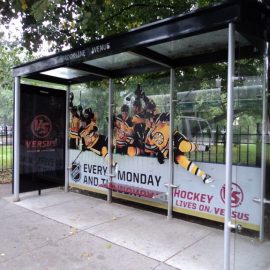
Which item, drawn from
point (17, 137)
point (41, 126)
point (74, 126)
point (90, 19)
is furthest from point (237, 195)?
point (41, 126)

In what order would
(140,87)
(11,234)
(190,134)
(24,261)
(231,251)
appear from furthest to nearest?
(140,87) < (190,134) < (11,234) < (24,261) < (231,251)

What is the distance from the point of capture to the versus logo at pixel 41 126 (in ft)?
20.8

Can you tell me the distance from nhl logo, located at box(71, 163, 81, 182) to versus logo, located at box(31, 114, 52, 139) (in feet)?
2.83

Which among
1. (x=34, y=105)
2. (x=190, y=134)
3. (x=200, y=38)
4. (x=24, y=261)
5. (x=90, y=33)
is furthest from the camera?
(x=90, y=33)

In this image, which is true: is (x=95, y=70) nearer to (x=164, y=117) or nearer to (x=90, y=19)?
(x=90, y=19)

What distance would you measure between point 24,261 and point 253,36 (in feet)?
11.1

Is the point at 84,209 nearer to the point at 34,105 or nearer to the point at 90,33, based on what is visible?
the point at 34,105

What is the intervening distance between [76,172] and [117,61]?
2.69 m

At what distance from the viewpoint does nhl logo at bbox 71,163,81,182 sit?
6.62 m

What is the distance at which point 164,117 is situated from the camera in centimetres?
513

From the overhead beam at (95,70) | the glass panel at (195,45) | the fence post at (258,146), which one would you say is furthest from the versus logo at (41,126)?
the fence post at (258,146)

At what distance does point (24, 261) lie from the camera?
3.49 meters

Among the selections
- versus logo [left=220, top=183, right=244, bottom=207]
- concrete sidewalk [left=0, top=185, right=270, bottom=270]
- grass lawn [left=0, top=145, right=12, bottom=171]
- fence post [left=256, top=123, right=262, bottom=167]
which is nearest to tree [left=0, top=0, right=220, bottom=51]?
fence post [left=256, top=123, right=262, bottom=167]

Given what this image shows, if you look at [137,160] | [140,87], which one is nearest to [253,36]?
[140,87]
